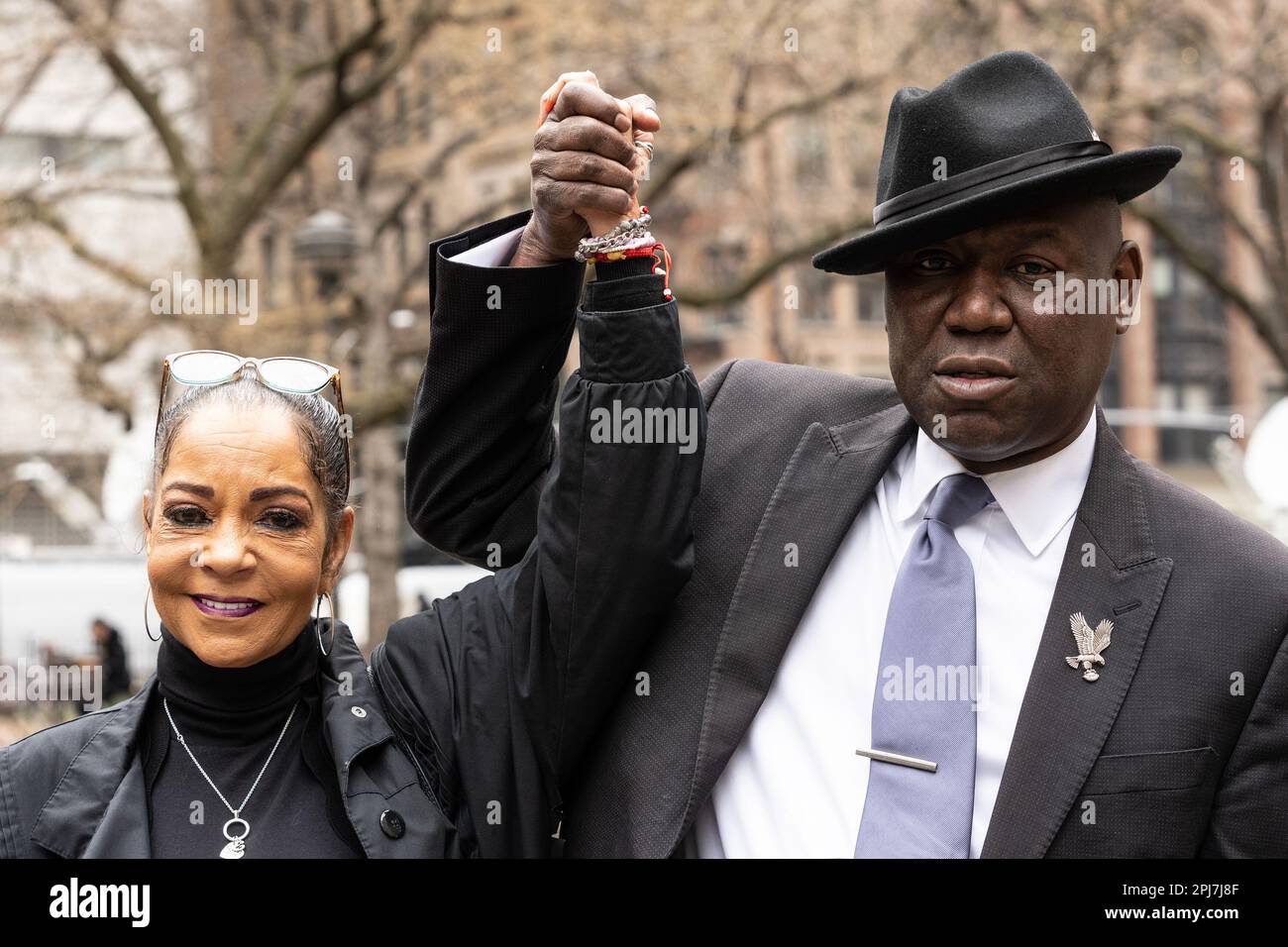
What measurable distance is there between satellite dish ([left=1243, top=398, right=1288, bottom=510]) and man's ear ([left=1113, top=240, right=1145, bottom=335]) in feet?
35.4

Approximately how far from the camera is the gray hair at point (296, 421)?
2643 mm

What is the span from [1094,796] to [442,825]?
111 centimetres

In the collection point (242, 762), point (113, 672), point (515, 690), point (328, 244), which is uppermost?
point (328, 244)

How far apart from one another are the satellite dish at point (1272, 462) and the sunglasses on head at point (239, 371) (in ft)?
38.0

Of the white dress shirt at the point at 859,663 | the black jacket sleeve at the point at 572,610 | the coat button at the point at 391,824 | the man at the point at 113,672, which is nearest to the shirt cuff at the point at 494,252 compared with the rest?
the white dress shirt at the point at 859,663

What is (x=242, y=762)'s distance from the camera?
8.47ft

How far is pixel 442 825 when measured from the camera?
254cm

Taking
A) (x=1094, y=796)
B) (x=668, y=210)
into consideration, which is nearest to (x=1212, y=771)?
(x=1094, y=796)

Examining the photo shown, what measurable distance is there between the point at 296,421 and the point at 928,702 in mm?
1246

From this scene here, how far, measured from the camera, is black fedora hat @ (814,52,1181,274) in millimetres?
2562

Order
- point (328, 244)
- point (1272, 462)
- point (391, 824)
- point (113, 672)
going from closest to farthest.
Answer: point (391, 824)
point (113, 672)
point (328, 244)
point (1272, 462)

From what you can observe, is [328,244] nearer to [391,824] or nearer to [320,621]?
[320,621]

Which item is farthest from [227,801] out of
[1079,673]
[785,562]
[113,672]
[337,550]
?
[113,672]

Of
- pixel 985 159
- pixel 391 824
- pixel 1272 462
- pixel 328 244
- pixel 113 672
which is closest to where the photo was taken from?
pixel 391 824
